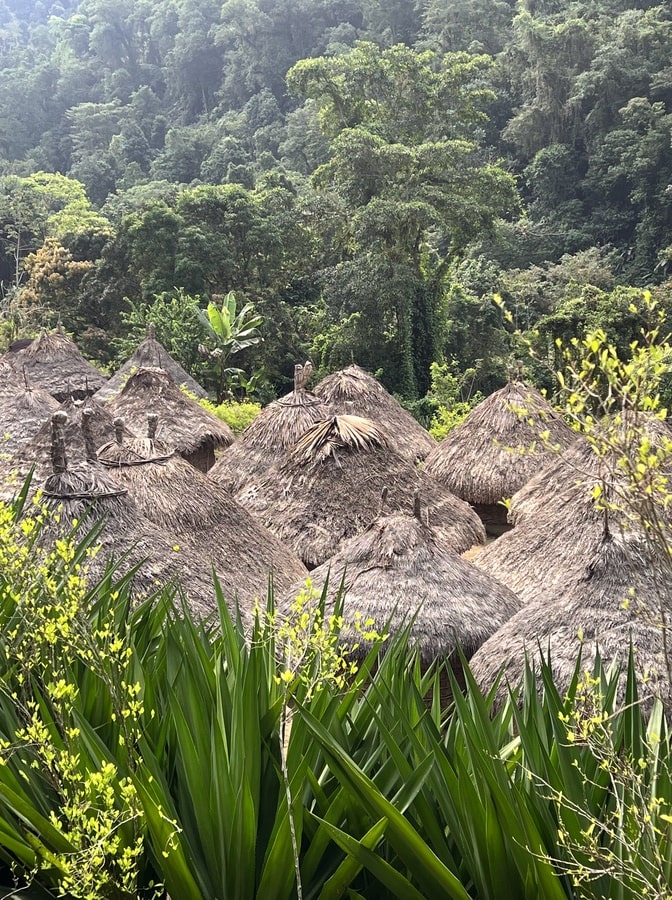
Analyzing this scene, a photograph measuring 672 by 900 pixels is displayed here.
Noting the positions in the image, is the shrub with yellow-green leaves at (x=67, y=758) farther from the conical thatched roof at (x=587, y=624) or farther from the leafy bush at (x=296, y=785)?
the conical thatched roof at (x=587, y=624)

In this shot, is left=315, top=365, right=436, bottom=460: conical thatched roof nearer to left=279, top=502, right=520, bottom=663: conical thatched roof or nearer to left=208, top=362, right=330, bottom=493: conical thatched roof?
left=208, top=362, right=330, bottom=493: conical thatched roof

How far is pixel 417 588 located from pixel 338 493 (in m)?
2.75

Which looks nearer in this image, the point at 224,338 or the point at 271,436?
the point at 271,436

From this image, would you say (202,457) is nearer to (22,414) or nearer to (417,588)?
(22,414)

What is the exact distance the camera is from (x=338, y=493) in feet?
Answer: 30.2

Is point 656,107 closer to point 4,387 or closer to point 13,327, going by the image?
point 13,327

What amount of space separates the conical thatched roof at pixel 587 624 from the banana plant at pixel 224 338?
43.2 ft

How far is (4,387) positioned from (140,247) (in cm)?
879

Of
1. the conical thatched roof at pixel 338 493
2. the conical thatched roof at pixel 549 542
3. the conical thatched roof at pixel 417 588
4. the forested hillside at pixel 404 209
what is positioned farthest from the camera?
the forested hillside at pixel 404 209

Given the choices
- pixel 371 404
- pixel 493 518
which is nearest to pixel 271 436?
pixel 371 404

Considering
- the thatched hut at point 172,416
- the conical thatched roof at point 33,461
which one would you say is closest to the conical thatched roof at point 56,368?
the thatched hut at point 172,416

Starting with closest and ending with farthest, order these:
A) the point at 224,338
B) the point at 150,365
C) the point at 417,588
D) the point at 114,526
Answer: the point at 114,526 < the point at 417,588 < the point at 150,365 < the point at 224,338

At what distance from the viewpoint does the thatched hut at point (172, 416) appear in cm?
1333

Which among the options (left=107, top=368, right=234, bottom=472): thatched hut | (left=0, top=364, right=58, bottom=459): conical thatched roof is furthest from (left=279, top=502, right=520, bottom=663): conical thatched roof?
(left=107, top=368, right=234, bottom=472): thatched hut
